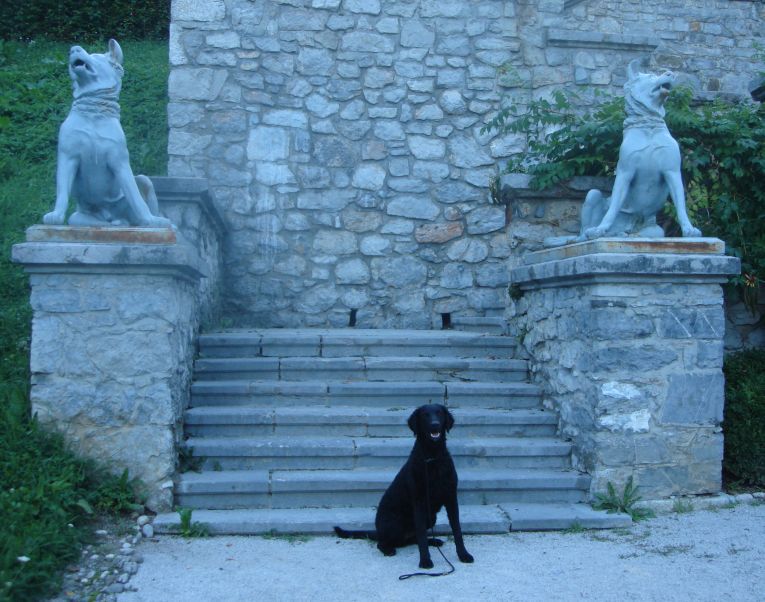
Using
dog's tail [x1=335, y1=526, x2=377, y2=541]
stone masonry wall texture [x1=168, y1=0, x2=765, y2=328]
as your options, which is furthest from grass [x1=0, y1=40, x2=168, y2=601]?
dog's tail [x1=335, y1=526, x2=377, y2=541]

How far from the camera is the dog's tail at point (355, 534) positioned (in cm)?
392

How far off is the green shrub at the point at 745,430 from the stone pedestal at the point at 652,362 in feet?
1.27

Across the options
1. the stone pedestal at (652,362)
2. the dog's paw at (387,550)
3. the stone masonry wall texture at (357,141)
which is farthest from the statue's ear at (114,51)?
the dog's paw at (387,550)

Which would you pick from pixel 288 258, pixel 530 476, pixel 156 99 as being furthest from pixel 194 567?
pixel 156 99

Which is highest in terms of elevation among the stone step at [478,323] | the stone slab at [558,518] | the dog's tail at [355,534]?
the stone step at [478,323]

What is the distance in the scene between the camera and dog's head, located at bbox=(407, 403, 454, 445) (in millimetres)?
3537

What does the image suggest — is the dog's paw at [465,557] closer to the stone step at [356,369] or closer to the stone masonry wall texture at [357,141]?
the stone step at [356,369]

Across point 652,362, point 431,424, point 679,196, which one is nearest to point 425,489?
point 431,424

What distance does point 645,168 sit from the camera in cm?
475

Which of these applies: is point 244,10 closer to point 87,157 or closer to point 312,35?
point 312,35

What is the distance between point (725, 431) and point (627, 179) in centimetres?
188

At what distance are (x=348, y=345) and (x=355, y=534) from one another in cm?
208

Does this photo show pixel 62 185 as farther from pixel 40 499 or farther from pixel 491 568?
pixel 491 568

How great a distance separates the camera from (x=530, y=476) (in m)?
4.55
